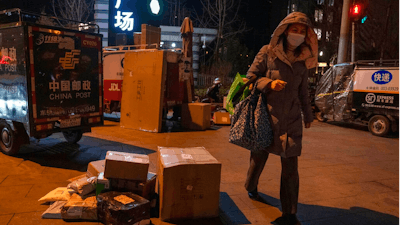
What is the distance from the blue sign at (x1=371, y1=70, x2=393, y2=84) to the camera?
8.70 m

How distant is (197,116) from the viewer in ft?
31.0

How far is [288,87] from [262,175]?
88.1 inches

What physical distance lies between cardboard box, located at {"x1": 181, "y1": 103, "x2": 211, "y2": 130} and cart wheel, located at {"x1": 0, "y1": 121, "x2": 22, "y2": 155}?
4884mm

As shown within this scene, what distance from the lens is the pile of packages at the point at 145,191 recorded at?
124 inches

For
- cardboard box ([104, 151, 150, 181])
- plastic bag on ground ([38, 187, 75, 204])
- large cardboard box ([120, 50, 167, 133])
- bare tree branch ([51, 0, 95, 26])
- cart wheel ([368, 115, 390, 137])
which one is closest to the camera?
cardboard box ([104, 151, 150, 181])

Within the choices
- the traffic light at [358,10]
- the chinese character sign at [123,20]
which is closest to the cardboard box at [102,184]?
the traffic light at [358,10]

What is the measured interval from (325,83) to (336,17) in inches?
563

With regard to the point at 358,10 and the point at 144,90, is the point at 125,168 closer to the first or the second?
the point at 144,90

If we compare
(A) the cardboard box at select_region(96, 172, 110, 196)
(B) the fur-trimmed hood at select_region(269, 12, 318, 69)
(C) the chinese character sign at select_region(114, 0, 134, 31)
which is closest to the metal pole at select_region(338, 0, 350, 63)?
(B) the fur-trimmed hood at select_region(269, 12, 318, 69)

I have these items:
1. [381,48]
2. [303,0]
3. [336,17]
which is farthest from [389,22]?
[303,0]

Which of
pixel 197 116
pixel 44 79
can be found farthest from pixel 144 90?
pixel 44 79

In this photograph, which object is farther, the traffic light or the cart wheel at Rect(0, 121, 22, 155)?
the traffic light

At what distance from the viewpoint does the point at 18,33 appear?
17.1 feet

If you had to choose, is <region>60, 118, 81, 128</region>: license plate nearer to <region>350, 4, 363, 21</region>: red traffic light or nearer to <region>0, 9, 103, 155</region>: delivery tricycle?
<region>0, 9, 103, 155</region>: delivery tricycle
